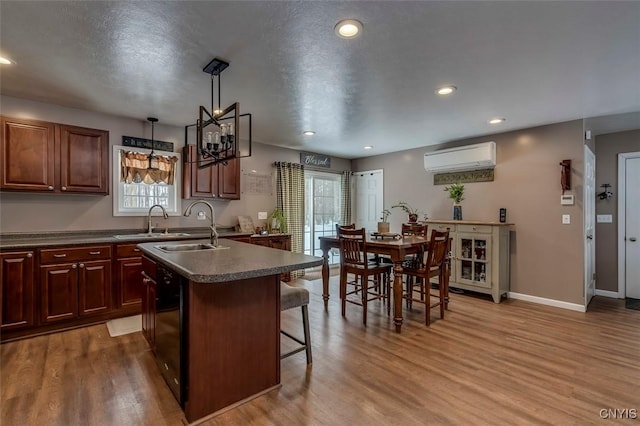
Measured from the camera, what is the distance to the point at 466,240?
4582 mm

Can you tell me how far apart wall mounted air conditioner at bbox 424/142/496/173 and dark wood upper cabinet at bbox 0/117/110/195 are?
15.2 feet

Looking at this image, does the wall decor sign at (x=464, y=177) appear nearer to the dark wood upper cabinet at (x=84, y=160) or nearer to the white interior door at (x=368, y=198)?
the white interior door at (x=368, y=198)

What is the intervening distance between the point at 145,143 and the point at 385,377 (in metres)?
3.94

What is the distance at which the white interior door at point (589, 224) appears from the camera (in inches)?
154

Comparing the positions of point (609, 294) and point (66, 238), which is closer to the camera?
point (66, 238)

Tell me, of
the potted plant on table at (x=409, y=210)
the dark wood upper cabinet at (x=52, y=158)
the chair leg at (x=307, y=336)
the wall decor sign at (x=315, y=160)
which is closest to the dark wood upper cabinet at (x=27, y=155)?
the dark wood upper cabinet at (x=52, y=158)

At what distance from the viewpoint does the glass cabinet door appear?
14.3 feet

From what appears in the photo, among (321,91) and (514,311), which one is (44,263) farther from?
(514,311)

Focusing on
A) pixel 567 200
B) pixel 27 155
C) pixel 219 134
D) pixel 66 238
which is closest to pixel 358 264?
pixel 219 134

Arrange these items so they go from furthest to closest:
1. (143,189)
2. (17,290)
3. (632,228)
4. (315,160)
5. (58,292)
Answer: (315,160) → (632,228) → (143,189) → (58,292) → (17,290)

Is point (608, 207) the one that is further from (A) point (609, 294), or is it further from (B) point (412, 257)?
(B) point (412, 257)

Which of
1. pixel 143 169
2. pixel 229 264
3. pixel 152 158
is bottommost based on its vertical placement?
pixel 229 264

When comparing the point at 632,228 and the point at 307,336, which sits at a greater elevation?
the point at 632,228

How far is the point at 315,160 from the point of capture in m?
6.22
